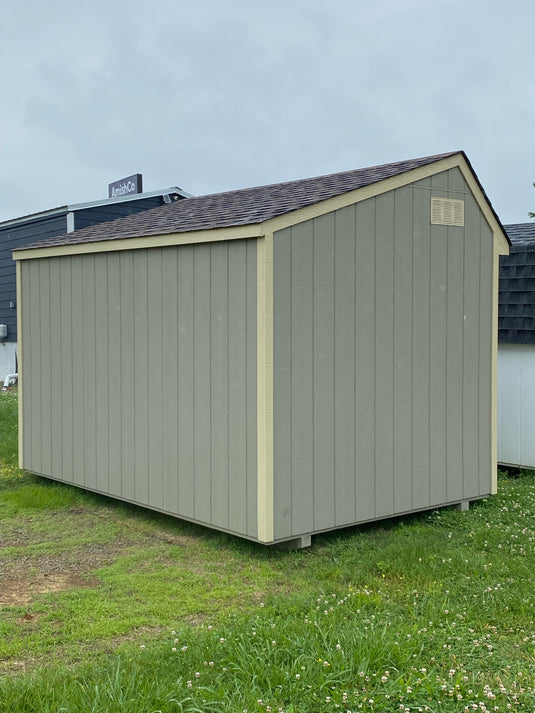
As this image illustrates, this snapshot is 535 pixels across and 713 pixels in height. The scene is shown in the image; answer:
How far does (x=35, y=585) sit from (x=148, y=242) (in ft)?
9.57

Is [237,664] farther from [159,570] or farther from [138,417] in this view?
[138,417]

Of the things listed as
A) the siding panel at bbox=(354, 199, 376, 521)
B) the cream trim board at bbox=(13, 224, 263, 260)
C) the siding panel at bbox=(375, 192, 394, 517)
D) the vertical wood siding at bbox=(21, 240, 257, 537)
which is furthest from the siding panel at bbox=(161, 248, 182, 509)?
the siding panel at bbox=(375, 192, 394, 517)

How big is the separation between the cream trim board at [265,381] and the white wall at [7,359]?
15.0 m

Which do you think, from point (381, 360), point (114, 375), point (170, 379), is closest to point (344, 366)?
point (381, 360)

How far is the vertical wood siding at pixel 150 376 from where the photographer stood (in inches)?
251

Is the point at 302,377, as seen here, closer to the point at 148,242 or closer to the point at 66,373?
the point at 148,242

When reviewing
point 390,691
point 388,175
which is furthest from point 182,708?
point 388,175

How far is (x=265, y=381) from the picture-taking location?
609cm

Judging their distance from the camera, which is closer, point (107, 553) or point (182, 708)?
point (182, 708)

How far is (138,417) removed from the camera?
7.46 meters

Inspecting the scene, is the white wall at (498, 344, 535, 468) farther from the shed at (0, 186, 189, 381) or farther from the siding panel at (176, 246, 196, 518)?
the shed at (0, 186, 189, 381)

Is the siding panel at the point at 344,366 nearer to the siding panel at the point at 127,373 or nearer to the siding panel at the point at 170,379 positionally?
the siding panel at the point at 170,379

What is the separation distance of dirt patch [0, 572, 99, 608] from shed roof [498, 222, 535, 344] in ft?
18.7

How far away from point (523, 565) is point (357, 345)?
6.69 feet
